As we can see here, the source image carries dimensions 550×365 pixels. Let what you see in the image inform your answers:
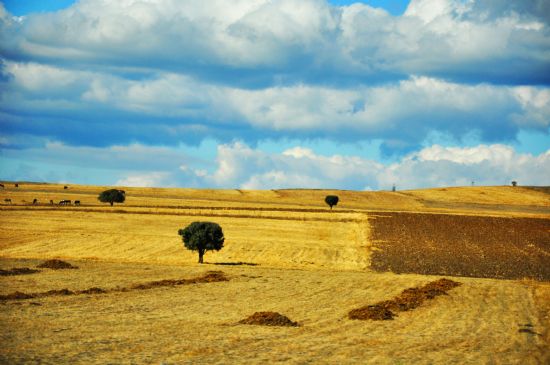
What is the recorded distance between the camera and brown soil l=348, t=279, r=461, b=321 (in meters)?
30.4

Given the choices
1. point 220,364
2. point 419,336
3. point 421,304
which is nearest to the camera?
point 220,364

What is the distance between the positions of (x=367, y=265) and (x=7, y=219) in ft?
164

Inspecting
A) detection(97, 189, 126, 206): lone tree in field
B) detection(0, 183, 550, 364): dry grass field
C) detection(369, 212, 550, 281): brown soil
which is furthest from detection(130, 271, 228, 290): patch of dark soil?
detection(97, 189, 126, 206): lone tree in field

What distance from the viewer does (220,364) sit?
19.6 m

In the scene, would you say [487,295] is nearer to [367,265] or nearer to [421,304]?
[421,304]

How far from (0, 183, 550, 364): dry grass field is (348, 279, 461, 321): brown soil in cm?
68

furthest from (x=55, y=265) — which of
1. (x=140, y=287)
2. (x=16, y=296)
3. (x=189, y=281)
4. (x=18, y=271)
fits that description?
(x=16, y=296)

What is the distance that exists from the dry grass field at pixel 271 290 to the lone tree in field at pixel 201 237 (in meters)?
→ 2.38

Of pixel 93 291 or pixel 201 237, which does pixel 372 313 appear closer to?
pixel 93 291

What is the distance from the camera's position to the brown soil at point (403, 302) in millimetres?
30406

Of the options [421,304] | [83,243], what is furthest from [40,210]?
[421,304]

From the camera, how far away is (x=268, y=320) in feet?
92.7

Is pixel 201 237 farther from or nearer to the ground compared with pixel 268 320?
farther from the ground

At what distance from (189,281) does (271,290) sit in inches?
245
